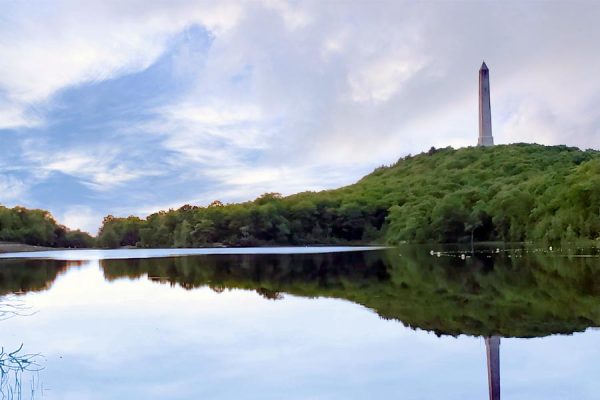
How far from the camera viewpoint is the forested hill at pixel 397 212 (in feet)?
204

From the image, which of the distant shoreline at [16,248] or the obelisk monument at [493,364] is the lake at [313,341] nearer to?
the obelisk monument at [493,364]

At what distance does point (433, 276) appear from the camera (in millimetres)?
22141

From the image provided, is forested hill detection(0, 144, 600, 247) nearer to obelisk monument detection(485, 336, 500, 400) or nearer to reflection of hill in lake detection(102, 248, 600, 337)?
reflection of hill in lake detection(102, 248, 600, 337)

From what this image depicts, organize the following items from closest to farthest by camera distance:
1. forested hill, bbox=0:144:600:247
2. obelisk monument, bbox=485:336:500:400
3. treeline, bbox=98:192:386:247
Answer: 1. obelisk monument, bbox=485:336:500:400
2. forested hill, bbox=0:144:600:247
3. treeline, bbox=98:192:386:247

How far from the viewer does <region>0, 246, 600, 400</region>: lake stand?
777 cm

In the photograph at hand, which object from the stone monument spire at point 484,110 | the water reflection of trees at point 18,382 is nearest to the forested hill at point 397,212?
the stone monument spire at point 484,110

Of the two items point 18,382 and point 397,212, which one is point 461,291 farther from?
point 397,212

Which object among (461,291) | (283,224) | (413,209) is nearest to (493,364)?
(461,291)

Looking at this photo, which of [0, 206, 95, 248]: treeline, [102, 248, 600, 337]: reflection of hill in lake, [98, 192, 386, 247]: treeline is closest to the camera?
[102, 248, 600, 337]: reflection of hill in lake

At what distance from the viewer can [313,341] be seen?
34.8 feet

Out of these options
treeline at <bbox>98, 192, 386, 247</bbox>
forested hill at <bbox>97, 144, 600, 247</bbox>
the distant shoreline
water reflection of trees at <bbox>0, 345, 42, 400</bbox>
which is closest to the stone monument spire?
forested hill at <bbox>97, 144, 600, 247</bbox>

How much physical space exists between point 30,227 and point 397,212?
142 ft

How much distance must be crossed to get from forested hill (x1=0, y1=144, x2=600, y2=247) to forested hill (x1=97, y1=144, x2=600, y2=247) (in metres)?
0.14

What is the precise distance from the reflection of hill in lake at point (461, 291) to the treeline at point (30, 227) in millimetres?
56819
